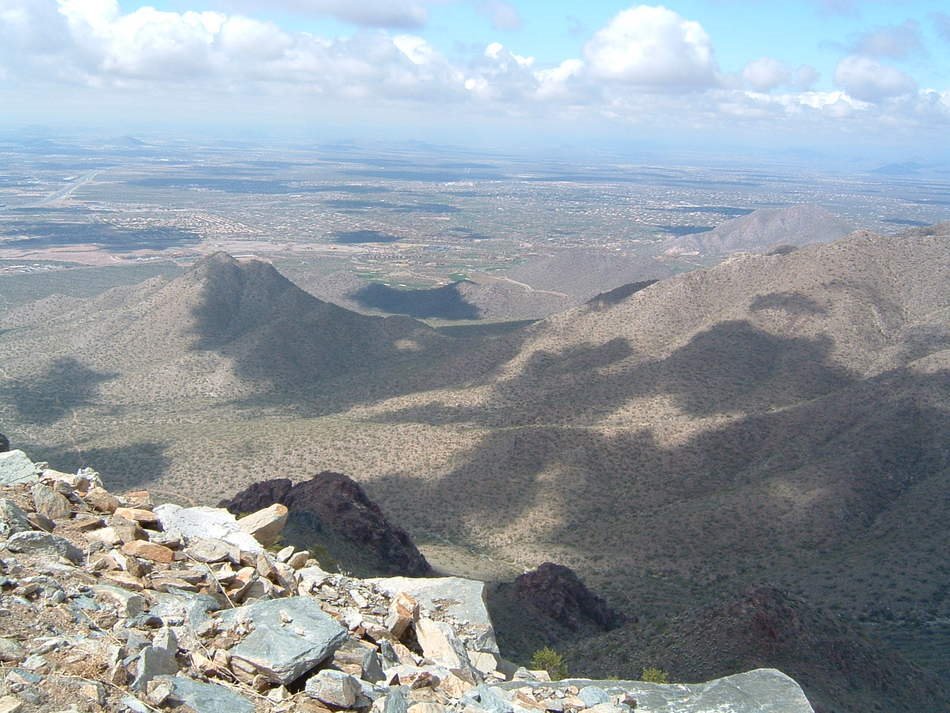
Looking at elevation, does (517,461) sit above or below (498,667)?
below

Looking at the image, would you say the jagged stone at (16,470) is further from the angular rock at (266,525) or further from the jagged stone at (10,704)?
the jagged stone at (10,704)

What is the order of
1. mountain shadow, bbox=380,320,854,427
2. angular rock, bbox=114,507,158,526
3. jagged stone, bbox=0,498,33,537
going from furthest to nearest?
mountain shadow, bbox=380,320,854,427, angular rock, bbox=114,507,158,526, jagged stone, bbox=0,498,33,537

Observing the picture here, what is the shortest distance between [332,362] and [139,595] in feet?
318

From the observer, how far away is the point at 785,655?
101 ft

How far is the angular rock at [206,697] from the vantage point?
9.93 m

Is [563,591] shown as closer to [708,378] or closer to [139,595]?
[139,595]

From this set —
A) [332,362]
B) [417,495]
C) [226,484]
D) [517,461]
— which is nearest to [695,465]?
[517,461]

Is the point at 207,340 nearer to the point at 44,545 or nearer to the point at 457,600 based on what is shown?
the point at 457,600

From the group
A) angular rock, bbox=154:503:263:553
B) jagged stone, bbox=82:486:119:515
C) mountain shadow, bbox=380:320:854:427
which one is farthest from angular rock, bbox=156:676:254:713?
mountain shadow, bbox=380:320:854:427

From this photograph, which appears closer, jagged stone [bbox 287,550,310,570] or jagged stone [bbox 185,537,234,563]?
jagged stone [bbox 185,537,234,563]

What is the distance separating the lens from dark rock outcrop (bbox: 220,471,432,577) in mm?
44688

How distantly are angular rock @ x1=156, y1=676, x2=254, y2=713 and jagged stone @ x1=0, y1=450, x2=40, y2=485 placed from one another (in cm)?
860

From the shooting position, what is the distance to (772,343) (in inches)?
3366

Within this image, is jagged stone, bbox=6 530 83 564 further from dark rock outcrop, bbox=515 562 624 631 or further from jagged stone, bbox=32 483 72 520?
dark rock outcrop, bbox=515 562 624 631
